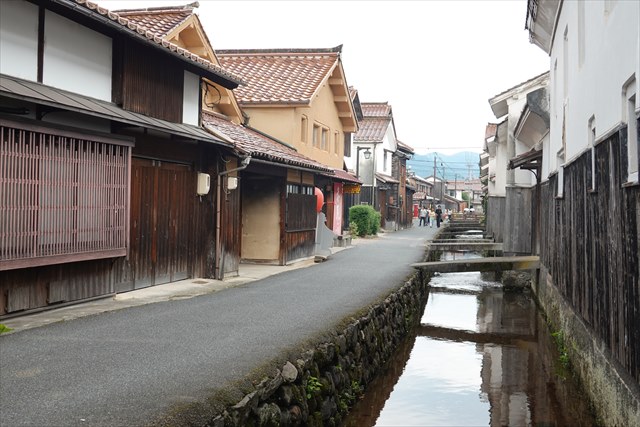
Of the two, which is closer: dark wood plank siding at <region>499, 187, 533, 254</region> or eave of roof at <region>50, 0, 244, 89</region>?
eave of roof at <region>50, 0, 244, 89</region>

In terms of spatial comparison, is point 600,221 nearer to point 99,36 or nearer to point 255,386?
point 255,386

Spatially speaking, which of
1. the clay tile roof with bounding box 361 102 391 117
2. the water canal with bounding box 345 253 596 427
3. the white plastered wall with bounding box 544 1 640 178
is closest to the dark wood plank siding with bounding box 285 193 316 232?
the water canal with bounding box 345 253 596 427

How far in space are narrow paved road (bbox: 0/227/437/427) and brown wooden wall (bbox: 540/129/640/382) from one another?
3921 millimetres

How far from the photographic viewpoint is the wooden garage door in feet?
40.4

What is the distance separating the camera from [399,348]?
1462 cm

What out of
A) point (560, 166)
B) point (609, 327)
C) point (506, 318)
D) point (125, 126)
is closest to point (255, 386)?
point (609, 327)

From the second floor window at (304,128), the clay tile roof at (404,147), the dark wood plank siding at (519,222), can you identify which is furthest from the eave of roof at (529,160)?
the clay tile roof at (404,147)

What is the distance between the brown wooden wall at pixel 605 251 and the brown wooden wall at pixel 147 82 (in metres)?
8.02

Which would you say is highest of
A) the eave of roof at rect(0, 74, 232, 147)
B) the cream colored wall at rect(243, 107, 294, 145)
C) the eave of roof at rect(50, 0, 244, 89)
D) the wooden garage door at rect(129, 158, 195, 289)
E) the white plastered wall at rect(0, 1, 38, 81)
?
the cream colored wall at rect(243, 107, 294, 145)

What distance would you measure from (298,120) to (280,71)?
331 cm

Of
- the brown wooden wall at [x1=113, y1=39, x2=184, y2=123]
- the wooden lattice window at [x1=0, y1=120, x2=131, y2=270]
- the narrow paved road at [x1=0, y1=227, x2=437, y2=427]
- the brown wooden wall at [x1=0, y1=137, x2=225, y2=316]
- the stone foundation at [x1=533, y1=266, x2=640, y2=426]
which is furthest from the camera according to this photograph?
the brown wooden wall at [x1=113, y1=39, x2=184, y2=123]

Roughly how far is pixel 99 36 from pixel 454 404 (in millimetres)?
→ 8733

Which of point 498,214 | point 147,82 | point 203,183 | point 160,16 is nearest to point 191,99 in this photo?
point 203,183

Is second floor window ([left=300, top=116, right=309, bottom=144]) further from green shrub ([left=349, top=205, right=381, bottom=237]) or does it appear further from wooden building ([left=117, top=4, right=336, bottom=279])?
green shrub ([left=349, top=205, right=381, bottom=237])
